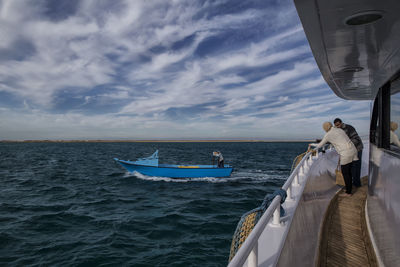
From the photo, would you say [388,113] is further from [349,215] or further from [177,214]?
[177,214]

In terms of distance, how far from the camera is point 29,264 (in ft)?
21.4

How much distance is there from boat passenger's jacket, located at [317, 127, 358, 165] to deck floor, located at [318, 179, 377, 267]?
1049 millimetres

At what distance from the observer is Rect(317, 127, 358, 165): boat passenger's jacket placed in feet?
16.5

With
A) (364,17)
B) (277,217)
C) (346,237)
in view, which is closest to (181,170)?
(346,237)

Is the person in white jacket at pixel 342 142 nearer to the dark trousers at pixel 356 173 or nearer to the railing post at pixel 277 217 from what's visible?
the dark trousers at pixel 356 173

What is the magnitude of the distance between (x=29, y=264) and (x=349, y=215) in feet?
28.1

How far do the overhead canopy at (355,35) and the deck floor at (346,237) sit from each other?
2583mm

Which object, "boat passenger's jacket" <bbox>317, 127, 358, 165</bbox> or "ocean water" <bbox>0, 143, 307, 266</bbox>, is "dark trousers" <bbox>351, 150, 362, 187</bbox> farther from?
"ocean water" <bbox>0, 143, 307, 266</bbox>

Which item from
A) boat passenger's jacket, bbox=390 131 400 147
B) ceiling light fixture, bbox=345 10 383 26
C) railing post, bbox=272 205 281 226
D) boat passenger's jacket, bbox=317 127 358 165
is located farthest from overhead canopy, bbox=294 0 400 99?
railing post, bbox=272 205 281 226

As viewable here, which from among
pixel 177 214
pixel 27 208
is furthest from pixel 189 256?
pixel 27 208

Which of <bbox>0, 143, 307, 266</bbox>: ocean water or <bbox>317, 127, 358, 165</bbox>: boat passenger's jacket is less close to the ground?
<bbox>317, 127, 358, 165</bbox>: boat passenger's jacket

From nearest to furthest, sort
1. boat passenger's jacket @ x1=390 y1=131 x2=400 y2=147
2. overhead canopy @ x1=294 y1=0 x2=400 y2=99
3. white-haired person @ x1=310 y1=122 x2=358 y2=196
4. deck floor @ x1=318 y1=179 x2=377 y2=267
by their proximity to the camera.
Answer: overhead canopy @ x1=294 y1=0 x2=400 y2=99 → boat passenger's jacket @ x1=390 y1=131 x2=400 y2=147 → deck floor @ x1=318 y1=179 x2=377 y2=267 → white-haired person @ x1=310 y1=122 x2=358 y2=196

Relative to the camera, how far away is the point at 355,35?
2.36m

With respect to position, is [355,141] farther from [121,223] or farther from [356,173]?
[121,223]
